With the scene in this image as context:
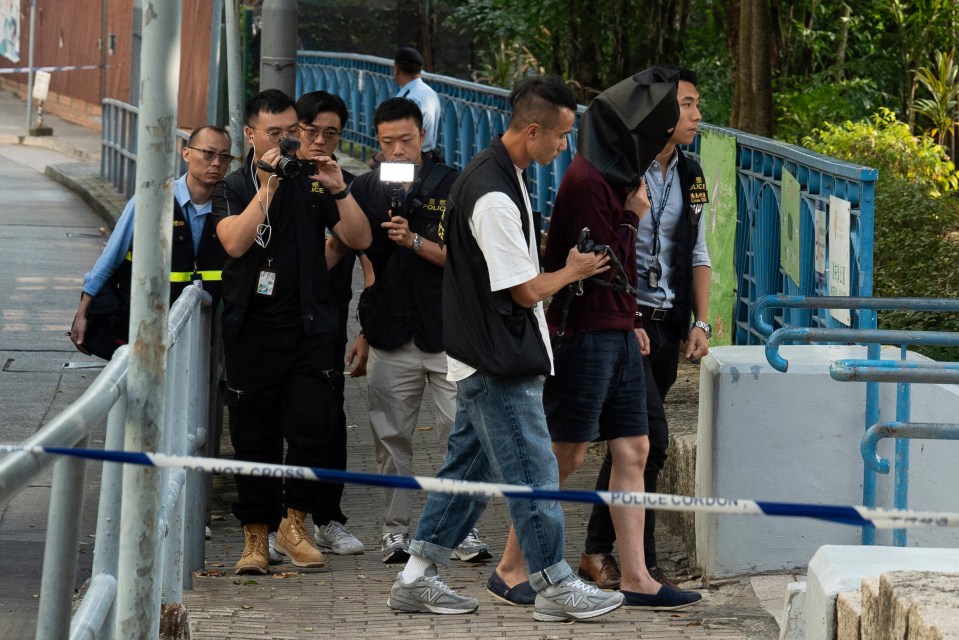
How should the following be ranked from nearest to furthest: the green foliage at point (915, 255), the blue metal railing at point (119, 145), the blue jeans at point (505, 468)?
1. the blue jeans at point (505, 468)
2. the green foliage at point (915, 255)
3. the blue metal railing at point (119, 145)

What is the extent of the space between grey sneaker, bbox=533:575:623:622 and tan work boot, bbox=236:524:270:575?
120 cm

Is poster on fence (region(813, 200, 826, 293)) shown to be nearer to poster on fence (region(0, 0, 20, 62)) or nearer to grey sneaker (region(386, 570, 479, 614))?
grey sneaker (region(386, 570, 479, 614))

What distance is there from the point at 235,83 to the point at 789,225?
3.47 m

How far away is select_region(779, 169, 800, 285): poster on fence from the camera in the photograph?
20.4ft

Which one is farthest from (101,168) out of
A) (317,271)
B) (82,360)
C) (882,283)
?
(317,271)

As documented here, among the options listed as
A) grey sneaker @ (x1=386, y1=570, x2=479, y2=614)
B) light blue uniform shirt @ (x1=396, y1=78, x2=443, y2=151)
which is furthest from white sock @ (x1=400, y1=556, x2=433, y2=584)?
light blue uniform shirt @ (x1=396, y1=78, x2=443, y2=151)

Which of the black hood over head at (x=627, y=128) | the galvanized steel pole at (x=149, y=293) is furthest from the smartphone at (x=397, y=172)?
the galvanized steel pole at (x=149, y=293)

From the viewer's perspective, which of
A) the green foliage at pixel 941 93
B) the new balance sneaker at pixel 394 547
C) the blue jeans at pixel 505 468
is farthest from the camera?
the green foliage at pixel 941 93

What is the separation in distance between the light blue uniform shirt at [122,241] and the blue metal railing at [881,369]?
83.9 inches

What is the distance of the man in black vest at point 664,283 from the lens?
535cm

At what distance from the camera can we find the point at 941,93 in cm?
1733

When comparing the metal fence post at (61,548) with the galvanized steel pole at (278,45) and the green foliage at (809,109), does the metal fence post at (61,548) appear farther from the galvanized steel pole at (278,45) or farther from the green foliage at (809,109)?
the green foliage at (809,109)

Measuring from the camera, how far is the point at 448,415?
5867 millimetres

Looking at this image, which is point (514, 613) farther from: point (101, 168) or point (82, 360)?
point (101, 168)
